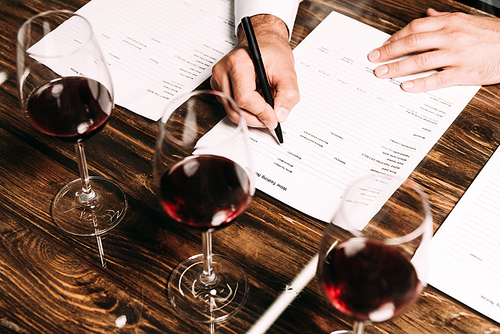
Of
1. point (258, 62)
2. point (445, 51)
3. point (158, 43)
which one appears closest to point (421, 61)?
point (445, 51)

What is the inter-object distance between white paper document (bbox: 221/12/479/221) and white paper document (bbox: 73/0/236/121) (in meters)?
0.20

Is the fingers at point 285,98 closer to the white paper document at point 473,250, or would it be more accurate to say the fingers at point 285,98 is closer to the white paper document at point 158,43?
the white paper document at point 158,43

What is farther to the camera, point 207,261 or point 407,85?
point 407,85

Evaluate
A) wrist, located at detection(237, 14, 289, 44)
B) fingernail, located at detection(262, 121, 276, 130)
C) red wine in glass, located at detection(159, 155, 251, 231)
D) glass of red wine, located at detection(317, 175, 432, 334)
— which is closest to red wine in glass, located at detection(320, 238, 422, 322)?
glass of red wine, located at detection(317, 175, 432, 334)

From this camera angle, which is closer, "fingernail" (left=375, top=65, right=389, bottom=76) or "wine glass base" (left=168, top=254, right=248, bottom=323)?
"wine glass base" (left=168, top=254, right=248, bottom=323)

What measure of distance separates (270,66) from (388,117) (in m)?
0.25

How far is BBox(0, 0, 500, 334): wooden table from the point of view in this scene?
68cm

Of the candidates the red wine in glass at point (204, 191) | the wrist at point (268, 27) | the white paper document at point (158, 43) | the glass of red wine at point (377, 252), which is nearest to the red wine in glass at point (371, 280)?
the glass of red wine at point (377, 252)

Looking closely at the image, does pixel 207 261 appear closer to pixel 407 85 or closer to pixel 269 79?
pixel 269 79

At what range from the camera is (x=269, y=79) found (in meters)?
0.97

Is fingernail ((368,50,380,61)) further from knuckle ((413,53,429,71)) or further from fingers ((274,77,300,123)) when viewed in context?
fingers ((274,77,300,123))

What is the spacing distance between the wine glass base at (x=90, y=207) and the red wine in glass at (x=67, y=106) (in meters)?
0.16

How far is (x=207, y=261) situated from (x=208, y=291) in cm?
6

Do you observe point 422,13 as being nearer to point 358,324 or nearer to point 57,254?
point 358,324
